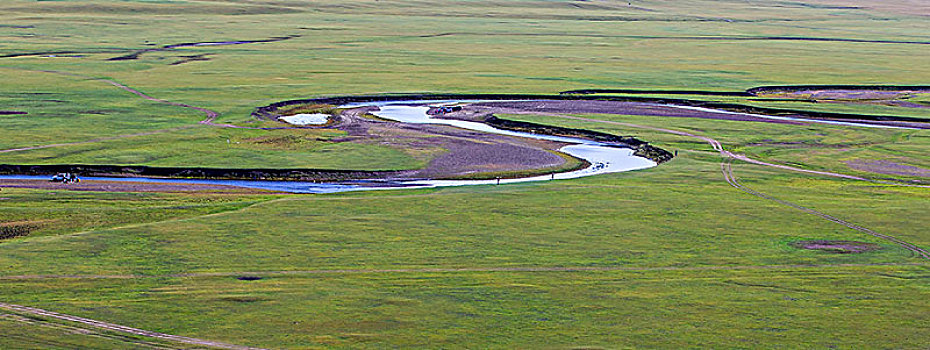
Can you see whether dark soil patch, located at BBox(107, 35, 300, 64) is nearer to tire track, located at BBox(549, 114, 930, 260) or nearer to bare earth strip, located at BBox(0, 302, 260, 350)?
tire track, located at BBox(549, 114, 930, 260)

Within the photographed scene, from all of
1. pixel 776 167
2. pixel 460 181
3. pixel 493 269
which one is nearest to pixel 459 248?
pixel 493 269

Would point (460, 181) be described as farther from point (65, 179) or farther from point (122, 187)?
point (65, 179)

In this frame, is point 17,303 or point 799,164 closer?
point 17,303

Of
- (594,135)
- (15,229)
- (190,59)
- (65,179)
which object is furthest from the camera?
(190,59)

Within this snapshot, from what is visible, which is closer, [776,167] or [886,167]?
[776,167]

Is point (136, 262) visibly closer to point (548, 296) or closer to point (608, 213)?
point (548, 296)

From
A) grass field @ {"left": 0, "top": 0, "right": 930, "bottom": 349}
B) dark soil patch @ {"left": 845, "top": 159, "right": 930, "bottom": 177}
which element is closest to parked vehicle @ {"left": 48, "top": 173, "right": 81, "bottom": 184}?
grass field @ {"left": 0, "top": 0, "right": 930, "bottom": 349}

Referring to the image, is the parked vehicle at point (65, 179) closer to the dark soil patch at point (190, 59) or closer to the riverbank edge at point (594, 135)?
the riverbank edge at point (594, 135)

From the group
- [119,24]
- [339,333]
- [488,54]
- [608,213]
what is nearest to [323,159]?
[608,213]
